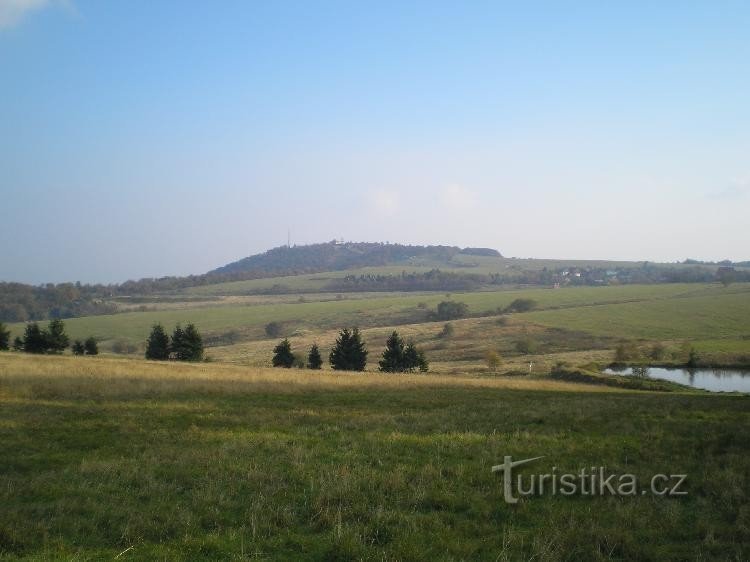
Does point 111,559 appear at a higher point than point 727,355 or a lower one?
higher

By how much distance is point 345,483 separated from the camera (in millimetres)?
9086

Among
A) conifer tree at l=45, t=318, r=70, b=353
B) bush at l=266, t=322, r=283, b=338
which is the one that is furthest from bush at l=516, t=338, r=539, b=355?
conifer tree at l=45, t=318, r=70, b=353

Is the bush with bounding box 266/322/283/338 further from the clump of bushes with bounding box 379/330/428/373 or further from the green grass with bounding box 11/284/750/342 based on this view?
the clump of bushes with bounding box 379/330/428/373

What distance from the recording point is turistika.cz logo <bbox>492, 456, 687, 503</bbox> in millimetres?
9125

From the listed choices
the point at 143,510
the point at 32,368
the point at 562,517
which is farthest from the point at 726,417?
the point at 32,368

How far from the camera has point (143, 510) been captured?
787cm

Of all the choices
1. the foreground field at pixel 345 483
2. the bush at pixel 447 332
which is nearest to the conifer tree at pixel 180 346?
the foreground field at pixel 345 483

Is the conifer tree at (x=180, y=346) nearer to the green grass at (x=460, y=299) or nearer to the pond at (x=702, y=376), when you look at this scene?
the pond at (x=702, y=376)

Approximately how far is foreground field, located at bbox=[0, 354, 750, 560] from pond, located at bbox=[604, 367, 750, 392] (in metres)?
40.0

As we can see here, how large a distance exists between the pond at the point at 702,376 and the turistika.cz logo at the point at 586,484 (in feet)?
160

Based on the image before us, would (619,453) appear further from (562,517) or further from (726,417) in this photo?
(726,417)

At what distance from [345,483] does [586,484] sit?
444cm

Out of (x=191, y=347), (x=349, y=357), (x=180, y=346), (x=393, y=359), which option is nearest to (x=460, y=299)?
(x=393, y=359)

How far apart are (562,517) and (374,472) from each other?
3.58 m
